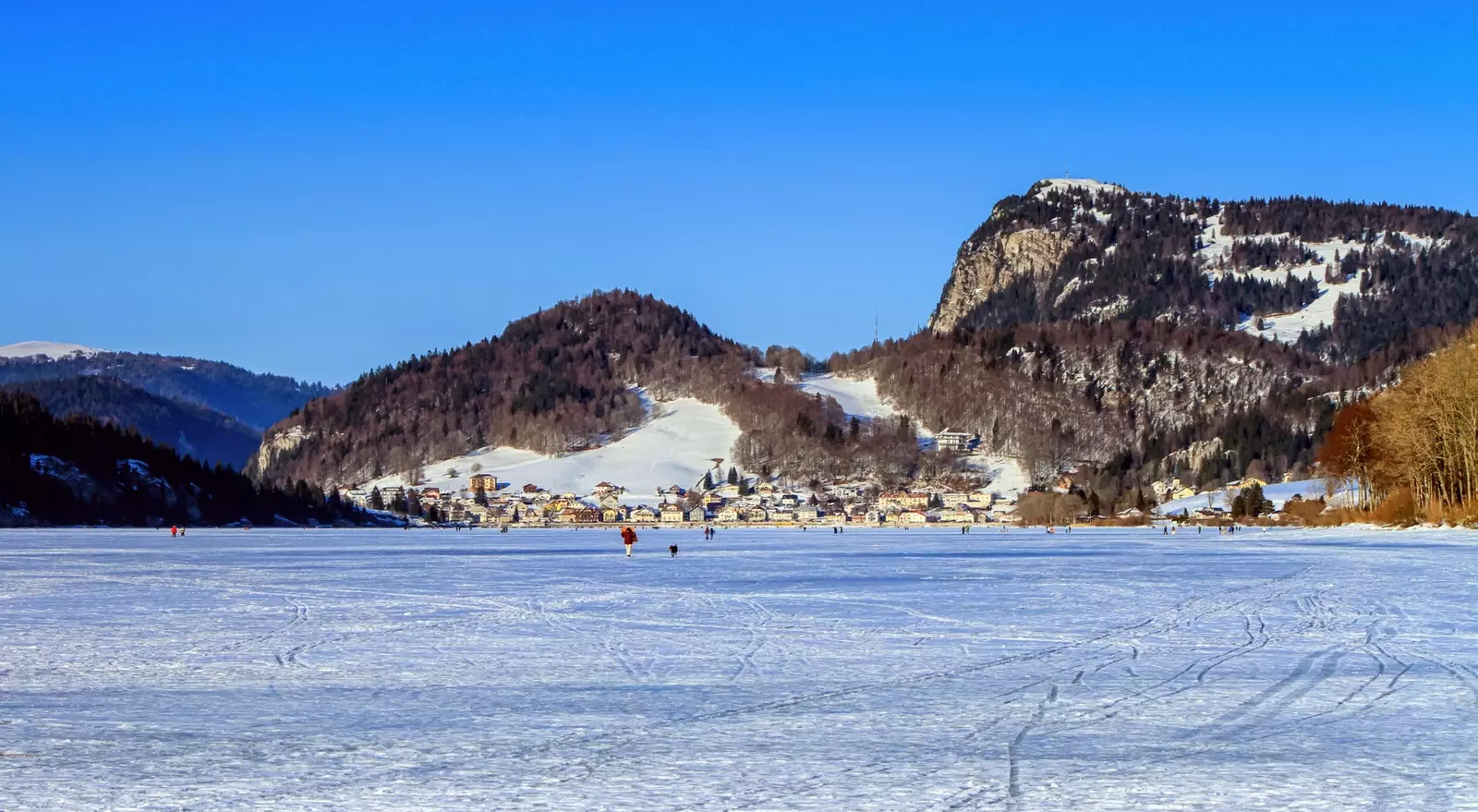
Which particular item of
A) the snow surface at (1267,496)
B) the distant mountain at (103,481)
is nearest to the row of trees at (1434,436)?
the snow surface at (1267,496)

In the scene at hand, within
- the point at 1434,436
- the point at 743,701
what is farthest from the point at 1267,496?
the point at 743,701

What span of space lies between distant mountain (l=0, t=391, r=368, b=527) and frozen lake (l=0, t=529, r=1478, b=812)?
127 m

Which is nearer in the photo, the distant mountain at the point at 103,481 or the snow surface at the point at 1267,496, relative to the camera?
the distant mountain at the point at 103,481

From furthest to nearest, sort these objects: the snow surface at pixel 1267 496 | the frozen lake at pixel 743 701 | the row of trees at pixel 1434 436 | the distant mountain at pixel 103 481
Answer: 1. the snow surface at pixel 1267 496
2. the distant mountain at pixel 103 481
3. the row of trees at pixel 1434 436
4. the frozen lake at pixel 743 701

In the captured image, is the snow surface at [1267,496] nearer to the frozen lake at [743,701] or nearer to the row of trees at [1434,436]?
the row of trees at [1434,436]

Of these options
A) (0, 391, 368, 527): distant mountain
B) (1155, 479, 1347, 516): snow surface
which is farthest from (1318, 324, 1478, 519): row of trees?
(0, 391, 368, 527): distant mountain

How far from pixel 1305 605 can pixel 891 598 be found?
25.8 ft

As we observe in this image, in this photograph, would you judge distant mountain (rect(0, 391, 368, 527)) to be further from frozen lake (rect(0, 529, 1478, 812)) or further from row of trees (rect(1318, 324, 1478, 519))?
frozen lake (rect(0, 529, 1478, 812))

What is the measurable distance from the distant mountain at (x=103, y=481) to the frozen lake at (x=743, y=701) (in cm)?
12726

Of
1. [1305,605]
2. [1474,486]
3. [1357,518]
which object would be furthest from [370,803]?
[1357,518]

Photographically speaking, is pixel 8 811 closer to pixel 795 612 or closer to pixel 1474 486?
pixel 795 612

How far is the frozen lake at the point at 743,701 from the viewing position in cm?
981

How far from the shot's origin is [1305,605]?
2544 cm

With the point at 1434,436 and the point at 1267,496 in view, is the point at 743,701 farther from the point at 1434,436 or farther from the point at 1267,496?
the point at 1267,496
